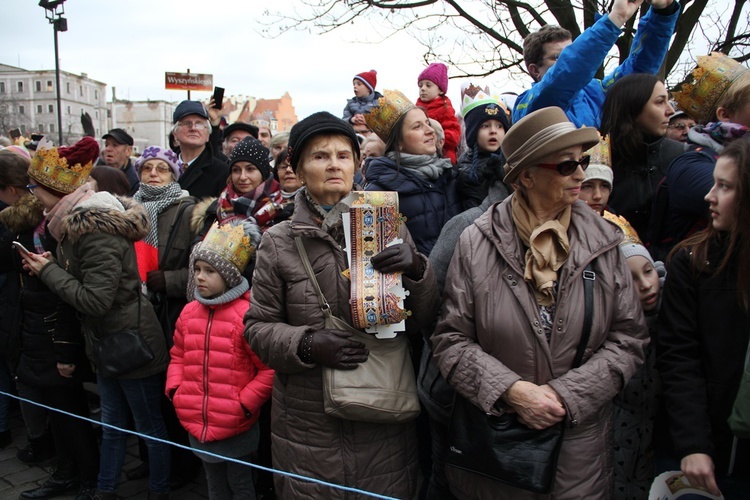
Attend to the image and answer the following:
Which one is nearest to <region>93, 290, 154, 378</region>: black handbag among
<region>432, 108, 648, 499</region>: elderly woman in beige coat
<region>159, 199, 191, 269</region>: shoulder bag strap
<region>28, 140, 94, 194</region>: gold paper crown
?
<region>159, 199, 191, 269</region>: shoulder bag strap

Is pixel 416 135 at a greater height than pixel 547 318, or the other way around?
pixel 416 135

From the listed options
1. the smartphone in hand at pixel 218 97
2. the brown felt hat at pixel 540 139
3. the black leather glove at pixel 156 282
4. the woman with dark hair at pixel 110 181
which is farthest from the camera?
the smartphone in hand at pixel 218 97

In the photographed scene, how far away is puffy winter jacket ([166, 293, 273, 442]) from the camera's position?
3.13 meters

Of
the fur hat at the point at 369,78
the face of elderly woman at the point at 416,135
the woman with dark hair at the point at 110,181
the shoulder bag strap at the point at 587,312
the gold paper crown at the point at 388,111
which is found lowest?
the shoulder bag strap at the point at 587,312

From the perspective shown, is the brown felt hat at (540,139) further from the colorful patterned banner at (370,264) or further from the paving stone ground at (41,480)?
the paving stone ground at (41,480)

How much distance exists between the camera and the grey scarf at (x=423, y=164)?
3.30m

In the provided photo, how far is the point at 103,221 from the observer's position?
3635mm

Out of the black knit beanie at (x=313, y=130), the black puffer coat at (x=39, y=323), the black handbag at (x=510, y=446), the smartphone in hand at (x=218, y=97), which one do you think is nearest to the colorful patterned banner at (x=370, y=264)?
the black knit beanie at (x=313, y=130)

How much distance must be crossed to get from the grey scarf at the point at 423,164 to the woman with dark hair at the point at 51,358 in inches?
99.3

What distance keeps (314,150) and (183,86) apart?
1028 cm

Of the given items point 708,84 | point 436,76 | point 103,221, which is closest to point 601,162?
point 708,84

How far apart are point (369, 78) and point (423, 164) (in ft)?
17.1

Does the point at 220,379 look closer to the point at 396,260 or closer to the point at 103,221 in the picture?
the point at 103,221

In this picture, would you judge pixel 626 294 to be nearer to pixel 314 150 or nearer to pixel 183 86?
pixel 314 150
